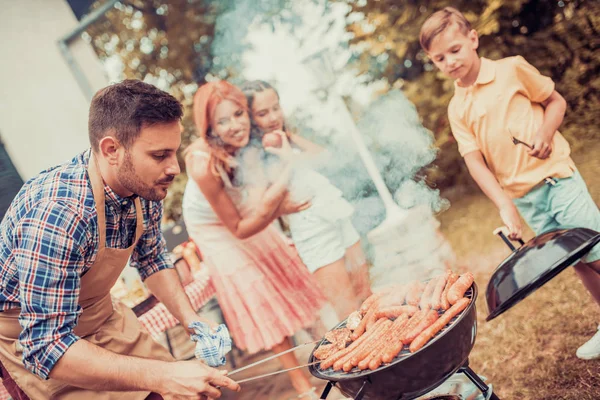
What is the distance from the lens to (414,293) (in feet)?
8.49

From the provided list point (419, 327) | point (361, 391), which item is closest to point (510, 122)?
point (419, 327)

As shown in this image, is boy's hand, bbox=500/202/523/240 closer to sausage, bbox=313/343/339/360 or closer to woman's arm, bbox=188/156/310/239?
sausage, bbox=313/343/339/360

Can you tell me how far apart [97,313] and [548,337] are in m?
2.93

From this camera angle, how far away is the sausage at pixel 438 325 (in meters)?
2.06

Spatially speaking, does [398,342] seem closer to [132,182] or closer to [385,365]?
[385,365]

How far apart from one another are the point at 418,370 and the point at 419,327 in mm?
193

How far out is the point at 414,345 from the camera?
2059mm

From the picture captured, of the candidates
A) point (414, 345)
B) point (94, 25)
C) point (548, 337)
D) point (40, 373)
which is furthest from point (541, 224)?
point (94, 25)

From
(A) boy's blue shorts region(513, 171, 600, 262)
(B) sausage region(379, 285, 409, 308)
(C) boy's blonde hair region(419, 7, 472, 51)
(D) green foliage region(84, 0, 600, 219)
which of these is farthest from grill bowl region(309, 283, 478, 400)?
(D) green foliage region(84, 0, 600, 219)

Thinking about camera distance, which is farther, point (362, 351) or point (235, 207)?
point (235, 207)

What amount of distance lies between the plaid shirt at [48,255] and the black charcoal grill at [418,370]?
1.19 meters

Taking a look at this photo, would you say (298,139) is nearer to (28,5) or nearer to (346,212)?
(346,212)

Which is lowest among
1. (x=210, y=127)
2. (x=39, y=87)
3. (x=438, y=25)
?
→ (x=438, y=25)

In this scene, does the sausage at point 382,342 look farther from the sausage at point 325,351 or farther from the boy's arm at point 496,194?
the boy's arm at point 496,194
